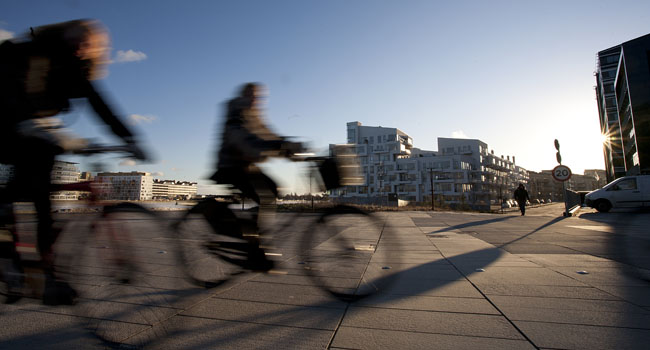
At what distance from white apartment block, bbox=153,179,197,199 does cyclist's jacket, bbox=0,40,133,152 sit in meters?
0.96

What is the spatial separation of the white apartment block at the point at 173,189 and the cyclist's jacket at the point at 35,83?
0.96 meters

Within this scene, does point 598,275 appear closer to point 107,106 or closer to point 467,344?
point 467,344

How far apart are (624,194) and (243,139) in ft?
55.3

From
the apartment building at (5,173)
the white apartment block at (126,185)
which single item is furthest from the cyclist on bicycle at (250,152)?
the apartment building at (5,173)

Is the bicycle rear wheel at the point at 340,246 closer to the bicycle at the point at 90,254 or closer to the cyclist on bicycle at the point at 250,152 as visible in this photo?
the cyclist on bicycle at the point at 250,152

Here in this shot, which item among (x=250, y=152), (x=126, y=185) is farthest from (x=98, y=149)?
(x=250, y=152)

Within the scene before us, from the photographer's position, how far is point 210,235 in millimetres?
2742

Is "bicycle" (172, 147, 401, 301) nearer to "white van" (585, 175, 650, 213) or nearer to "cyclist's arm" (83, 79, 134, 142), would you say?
"cyclist's arm" (83, 79, 134, 142)

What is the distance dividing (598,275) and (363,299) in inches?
110

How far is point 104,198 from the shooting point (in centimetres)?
239

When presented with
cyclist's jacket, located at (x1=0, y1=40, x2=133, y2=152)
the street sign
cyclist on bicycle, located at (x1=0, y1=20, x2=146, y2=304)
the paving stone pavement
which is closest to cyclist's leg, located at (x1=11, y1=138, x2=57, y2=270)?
cyclist on bicycle, located at (x1=0, y1=20, x2=146, y2=304)

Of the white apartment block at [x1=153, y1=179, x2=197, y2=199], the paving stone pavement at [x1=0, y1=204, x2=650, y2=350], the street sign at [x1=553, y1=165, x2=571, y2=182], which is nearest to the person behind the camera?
the paving stone pavement at [x1=0, y1=204, x2=650, y2=350]

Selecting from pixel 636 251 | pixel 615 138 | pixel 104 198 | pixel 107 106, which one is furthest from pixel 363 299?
pixel 615 138

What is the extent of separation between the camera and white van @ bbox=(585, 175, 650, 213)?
12383 mm
